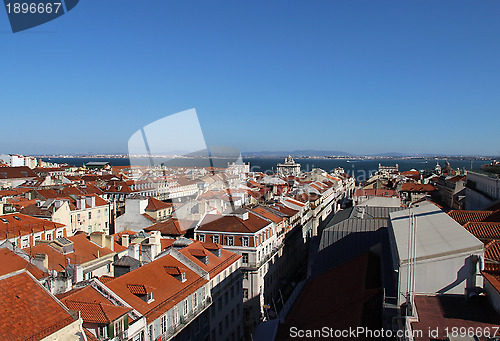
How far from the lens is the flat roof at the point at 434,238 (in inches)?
578

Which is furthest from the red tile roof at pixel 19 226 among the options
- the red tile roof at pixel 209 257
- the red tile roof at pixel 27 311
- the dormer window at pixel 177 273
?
the red tile roof at pixel 27 311

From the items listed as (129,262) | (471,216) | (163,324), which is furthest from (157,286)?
(471,216)

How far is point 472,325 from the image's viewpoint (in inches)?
462

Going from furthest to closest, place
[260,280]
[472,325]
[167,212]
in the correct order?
1. [167,212]
2. [260,280]
3. [472,325]

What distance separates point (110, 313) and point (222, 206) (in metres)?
30.1

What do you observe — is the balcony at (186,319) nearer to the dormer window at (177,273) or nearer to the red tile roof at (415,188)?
the dormer window at (177,273)

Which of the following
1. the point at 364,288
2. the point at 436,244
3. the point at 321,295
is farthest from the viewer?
the point at 321,295

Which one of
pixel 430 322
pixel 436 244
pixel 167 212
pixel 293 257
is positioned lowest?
pixel 293 257

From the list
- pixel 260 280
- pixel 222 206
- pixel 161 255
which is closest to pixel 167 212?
pixel 222 206

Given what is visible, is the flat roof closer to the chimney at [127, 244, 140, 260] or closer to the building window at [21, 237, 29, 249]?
the chimney at [127, 244, 140, 260]

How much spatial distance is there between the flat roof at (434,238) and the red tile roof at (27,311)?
1120cm

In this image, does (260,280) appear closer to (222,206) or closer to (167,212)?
(222,206)

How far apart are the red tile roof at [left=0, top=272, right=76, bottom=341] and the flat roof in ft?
36.7

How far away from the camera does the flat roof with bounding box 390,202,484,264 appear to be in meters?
14.7
